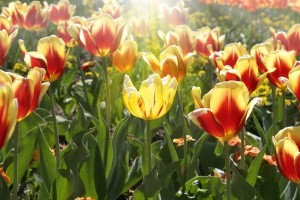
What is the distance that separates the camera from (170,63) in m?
2.31

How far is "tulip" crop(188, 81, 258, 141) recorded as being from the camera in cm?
171

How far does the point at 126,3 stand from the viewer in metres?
9.08

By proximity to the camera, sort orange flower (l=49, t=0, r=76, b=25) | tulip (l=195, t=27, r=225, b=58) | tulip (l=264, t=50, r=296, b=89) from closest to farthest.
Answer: tulip (l=264, t=50, r=296, b=89)
tulip (l=195, t=27, r=225, b=58)
orange flower (l=49, t=0, r=76, b=25)

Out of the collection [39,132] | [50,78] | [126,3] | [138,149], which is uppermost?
[50,78]

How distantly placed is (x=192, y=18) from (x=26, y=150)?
5.87 metres

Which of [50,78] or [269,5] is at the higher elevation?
[50,78]

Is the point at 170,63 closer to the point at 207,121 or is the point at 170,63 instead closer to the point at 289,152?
the point at 207,121

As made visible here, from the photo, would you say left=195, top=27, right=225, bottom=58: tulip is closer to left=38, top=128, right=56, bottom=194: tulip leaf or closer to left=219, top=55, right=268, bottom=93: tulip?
left=219, top=55, right=268, bottom=93: tulip

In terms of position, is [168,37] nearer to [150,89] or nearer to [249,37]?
[150,89]

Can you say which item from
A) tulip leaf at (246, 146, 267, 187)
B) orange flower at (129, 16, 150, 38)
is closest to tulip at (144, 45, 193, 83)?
tulip leaf at (246, 146, 267, 187)

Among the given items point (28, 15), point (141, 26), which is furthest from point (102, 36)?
point (141, 26)

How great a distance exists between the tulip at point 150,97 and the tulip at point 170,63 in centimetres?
39

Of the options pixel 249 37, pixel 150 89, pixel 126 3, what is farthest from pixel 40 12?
pixel 126 3

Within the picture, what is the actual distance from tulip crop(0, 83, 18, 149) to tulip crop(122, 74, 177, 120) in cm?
55
